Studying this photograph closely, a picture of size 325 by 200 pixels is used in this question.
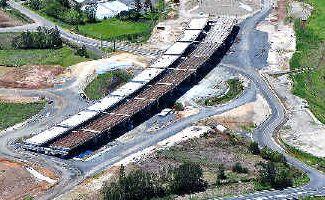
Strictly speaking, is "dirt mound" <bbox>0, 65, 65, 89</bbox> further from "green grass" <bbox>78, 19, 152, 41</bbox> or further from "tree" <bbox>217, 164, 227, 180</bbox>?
"tree" <bbox>217, 164, 227, 180</bbox>

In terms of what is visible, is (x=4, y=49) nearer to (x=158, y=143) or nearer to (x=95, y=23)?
(x=95, y=23)

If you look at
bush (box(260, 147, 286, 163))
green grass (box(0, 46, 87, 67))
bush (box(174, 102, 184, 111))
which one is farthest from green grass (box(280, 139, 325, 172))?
green grass (box(0, 46, 87, 67))

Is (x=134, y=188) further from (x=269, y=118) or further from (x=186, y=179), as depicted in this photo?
(x=269, y=118)

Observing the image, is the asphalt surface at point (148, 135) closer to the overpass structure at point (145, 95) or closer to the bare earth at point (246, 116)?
the bare earth at point (246, 116)

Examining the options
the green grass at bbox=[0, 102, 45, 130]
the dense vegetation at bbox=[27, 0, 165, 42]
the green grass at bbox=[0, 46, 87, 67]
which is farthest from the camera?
the dense vegetation at bbox=[27, 0, 165, 42]

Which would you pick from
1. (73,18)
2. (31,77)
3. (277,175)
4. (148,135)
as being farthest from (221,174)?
(73,18)

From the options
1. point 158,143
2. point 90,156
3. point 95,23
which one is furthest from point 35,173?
point 95,23

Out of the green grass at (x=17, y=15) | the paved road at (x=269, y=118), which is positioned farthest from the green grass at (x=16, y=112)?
the green grass at (x=17, y=15)
